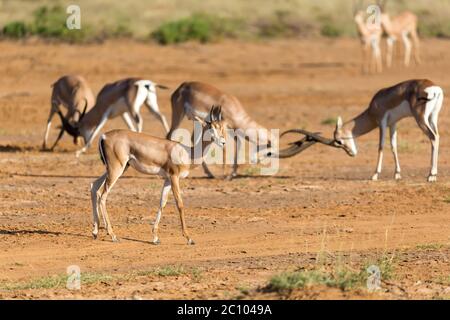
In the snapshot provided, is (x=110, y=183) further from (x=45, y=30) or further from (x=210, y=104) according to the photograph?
(x=45, y=30)

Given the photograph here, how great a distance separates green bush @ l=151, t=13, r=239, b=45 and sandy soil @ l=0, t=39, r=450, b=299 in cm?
745

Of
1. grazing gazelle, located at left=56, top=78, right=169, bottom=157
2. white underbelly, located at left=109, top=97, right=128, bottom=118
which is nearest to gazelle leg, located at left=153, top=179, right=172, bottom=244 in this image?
grazing gazelle, located at left=56, top=78, right=169, bottom=157

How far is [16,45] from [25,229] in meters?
19.2

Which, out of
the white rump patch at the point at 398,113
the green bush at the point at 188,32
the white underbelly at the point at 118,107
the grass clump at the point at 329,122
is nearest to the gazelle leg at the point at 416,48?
the green bush at the point at 188,32

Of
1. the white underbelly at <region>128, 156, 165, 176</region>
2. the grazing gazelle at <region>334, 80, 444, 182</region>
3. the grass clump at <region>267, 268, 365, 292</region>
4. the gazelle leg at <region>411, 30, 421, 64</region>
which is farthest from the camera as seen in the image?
the gazelle leg at <region>411, 30, 421, 64</region>

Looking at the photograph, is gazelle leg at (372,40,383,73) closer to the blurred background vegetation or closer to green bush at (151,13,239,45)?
the blurred background vegetation

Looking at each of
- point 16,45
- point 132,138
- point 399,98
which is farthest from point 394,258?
point 16,45

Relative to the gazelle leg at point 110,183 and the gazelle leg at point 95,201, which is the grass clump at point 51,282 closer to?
the gazelle leg at point 110,183

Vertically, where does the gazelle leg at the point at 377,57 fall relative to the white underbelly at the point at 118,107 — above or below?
below

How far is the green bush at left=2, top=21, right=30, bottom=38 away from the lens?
32094mm

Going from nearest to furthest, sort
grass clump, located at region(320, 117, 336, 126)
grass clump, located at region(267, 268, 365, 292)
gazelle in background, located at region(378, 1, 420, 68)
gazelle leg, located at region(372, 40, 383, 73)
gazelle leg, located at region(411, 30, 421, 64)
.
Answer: grass clump, located at region(267, 268, 365, 292), grass clump, located at region(320, 117, 336, 126), gazelle leg, located at region(372, 40, 383, 73), gazelle in background, located at region(378, 1, 420, 68), gazelle leg, located at region(411, 30, 421, 64)

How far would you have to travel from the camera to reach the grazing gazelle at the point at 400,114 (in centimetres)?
1586
